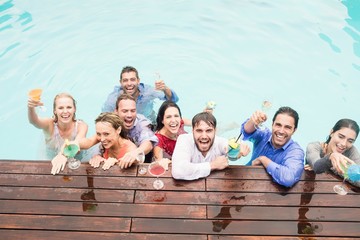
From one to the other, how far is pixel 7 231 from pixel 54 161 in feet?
2.88

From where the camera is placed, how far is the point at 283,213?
130 inches

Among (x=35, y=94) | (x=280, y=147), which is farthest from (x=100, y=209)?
(x=280, y=147)

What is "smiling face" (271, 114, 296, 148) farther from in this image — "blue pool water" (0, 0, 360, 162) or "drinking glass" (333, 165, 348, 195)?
"blue pool water" (0, 0, 360, 162)

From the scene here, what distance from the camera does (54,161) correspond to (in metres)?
3.74

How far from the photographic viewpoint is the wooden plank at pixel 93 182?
3533 mm

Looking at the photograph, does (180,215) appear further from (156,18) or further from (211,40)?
(156,18)

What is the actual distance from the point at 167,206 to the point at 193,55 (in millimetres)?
5883

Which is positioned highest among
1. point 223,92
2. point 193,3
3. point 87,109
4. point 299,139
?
point 193,3

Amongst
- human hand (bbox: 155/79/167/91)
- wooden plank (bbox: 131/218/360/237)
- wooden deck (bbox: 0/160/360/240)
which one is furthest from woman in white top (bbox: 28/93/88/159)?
wooden plank (bbox: 131/218/360/237)

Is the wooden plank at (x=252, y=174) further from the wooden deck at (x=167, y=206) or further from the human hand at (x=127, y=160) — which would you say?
the human hand at (x=127, y=160)

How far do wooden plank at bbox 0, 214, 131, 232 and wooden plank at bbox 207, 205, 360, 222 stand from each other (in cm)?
86

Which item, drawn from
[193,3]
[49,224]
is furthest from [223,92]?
[49,224]

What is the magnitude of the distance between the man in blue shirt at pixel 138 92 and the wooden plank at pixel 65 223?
2.50 metres

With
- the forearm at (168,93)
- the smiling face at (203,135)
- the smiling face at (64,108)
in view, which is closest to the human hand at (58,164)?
the smiling face at (64,108)
